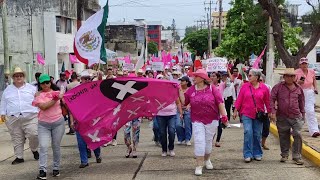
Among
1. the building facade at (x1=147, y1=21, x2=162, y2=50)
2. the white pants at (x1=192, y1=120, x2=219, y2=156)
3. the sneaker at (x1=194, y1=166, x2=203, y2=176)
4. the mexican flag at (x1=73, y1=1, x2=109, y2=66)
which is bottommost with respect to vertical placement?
the sneaker at (x1=194, y1=166, x2=203, y2=176)

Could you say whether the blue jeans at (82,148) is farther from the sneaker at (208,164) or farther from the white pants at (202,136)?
the sneaker at (208,164)

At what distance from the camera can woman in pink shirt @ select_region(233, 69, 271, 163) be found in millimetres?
8695

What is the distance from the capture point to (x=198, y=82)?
7906mm

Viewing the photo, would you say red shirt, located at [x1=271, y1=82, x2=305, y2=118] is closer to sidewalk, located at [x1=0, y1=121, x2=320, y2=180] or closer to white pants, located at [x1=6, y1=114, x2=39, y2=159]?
sidewalk, located at [x1=0, y1=121, x2=320, y2=180]

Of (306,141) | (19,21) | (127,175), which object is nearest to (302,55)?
(306,141)

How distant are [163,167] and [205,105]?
138cm

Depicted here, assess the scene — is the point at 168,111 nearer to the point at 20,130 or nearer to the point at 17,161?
the point at 20,130

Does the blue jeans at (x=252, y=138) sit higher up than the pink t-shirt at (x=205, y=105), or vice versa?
the pink t-shirt at (x=205, y=105)

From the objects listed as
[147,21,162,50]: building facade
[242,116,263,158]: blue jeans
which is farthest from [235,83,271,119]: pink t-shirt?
[147,21,162,50]: building facade

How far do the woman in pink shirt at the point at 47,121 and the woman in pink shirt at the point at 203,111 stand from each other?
2171 mm

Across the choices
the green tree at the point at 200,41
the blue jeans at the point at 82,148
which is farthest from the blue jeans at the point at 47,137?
the green tree at the point at 200,41

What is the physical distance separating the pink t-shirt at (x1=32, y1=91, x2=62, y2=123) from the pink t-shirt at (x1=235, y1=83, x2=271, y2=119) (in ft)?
10.8

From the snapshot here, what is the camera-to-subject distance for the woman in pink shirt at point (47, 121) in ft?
25.1

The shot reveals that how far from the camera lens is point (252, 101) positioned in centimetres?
875
